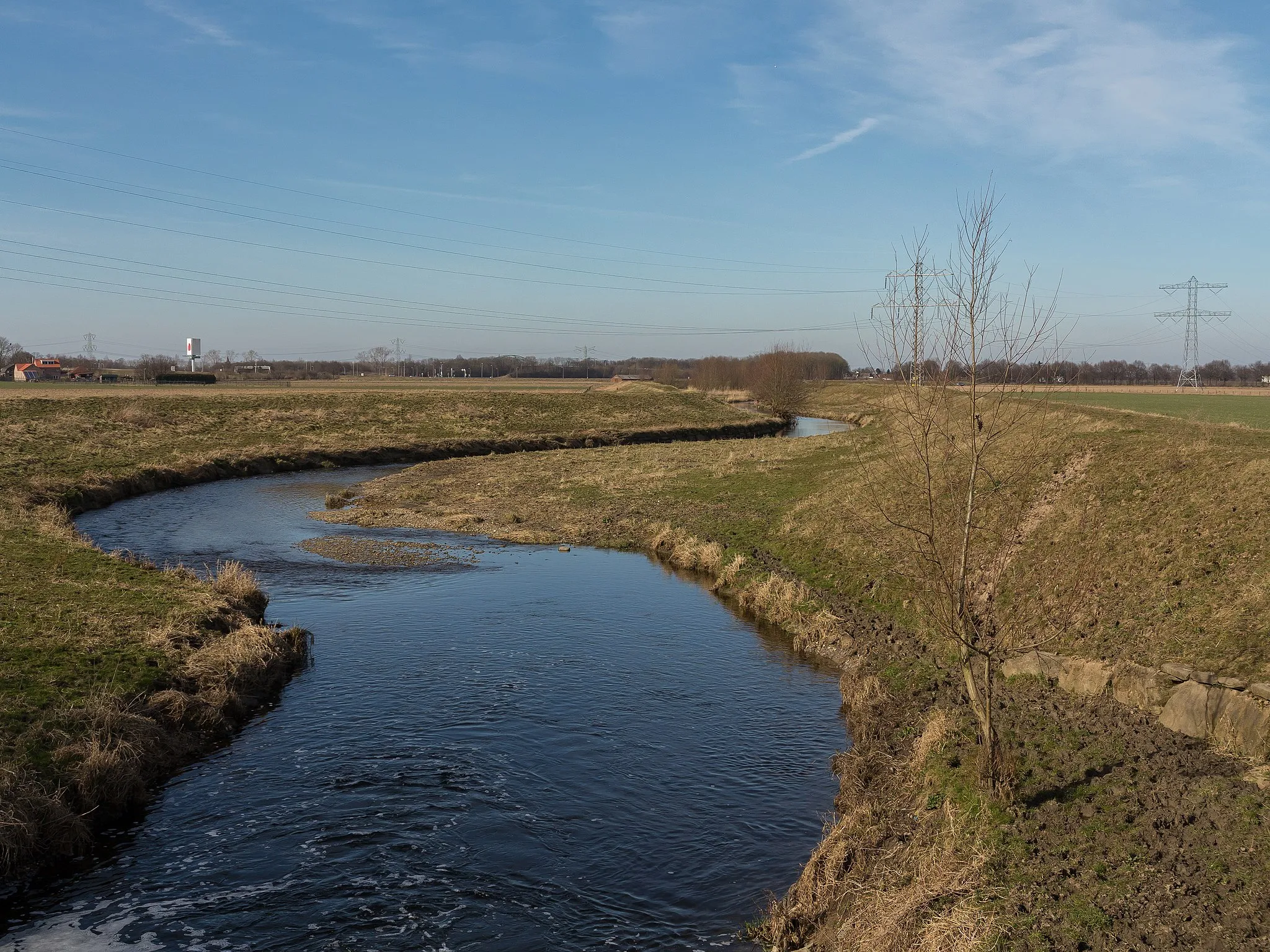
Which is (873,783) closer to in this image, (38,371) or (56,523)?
(56,523)

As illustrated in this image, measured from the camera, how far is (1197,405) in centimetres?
7319

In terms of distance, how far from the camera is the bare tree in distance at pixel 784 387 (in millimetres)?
104250

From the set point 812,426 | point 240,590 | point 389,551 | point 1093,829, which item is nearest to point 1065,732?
point 1093,829

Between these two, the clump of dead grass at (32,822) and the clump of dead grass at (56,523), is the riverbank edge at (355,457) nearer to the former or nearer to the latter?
the clump of dead grass at (56,523)

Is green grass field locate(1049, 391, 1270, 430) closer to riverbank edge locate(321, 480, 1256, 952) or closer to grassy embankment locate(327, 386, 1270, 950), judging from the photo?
grassy embankment locate(327, 386, 1270, 950)

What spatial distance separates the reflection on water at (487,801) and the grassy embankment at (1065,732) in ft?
3.81

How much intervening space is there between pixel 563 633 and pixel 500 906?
12.1m

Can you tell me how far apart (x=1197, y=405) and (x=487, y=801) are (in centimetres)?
A: 7585

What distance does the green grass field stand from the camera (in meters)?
48.3

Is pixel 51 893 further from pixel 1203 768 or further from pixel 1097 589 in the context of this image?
pixel 1097 589

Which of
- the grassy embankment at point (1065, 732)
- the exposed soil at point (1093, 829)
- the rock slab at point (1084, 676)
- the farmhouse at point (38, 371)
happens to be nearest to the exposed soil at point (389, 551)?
the grassy embankment at point (1065, 732)

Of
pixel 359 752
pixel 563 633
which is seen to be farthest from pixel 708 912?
pixel 563 633

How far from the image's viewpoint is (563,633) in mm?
23047

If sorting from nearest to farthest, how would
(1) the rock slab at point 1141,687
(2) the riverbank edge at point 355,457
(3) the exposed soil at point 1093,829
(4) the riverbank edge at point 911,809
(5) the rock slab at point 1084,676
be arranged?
(3) the exposed soil at point 1093,829 → (4) the riverbank edge at point 911,809 → (1) the rock slab at point 1141,687 → (5) the rock slab at point 1084,676 → (2) the riverbank edge at point 355,457
